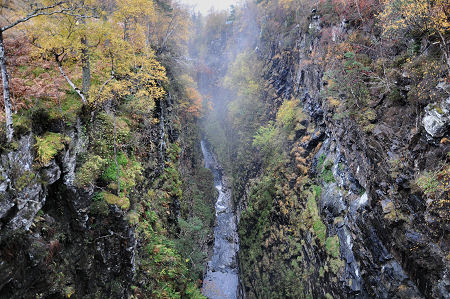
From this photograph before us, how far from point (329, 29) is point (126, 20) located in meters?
16.6

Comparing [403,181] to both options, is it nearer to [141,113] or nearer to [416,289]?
[416,289]

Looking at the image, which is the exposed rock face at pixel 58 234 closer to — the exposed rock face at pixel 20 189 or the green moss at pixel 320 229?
the exposed rock face at pixel 20 189

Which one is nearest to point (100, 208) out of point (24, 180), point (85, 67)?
point (24, 180)

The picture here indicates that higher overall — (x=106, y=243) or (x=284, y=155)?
(x=106, y=243)

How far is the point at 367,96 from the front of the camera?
13094 mm

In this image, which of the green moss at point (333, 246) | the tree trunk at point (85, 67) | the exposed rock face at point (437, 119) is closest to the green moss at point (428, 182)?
the exposed rock face at point (437, 119)

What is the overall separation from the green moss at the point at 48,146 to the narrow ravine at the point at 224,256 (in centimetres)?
1812

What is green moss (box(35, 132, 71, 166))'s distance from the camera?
7.70 meters

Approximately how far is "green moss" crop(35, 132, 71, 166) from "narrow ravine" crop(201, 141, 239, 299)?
18.1 m

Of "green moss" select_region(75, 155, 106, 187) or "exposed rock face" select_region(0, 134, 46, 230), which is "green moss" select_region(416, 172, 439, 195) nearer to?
"green moss" select_region(75, 155, 106, 187)

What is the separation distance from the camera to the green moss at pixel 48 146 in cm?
770

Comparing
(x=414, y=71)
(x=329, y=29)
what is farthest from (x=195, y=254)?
(x=329, y=29)

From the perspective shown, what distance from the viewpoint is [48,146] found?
26.6ft

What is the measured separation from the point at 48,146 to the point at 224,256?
→ 21251mm
